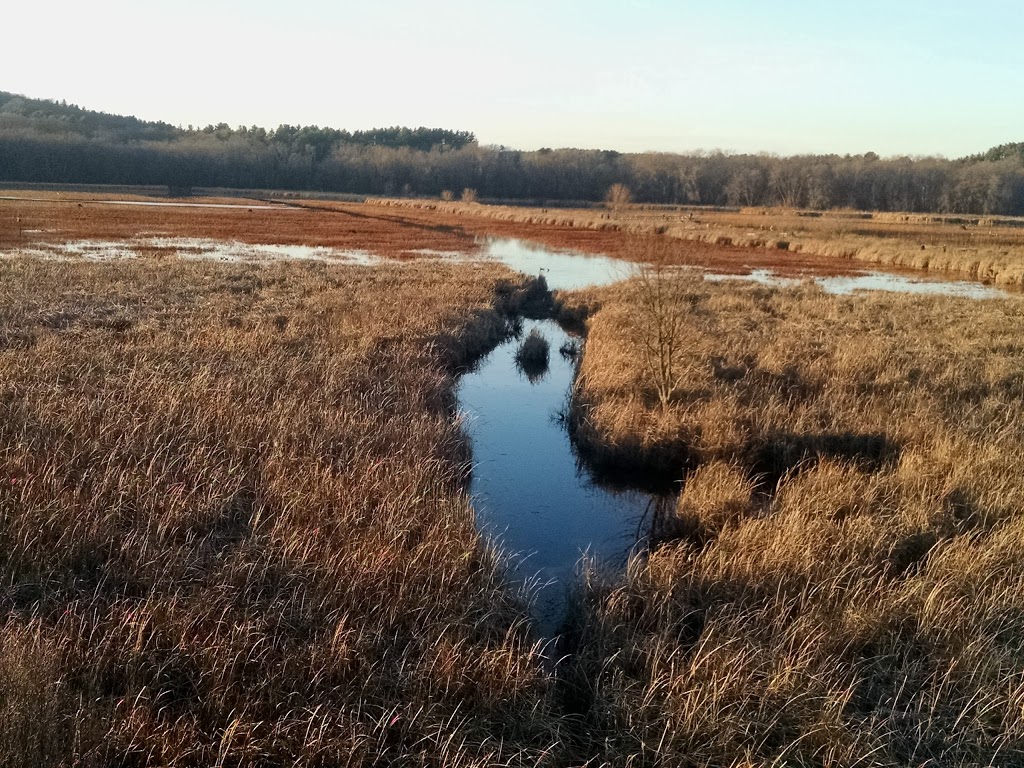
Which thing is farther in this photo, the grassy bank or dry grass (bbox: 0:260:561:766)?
the grassy bank

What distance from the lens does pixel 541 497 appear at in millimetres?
9469

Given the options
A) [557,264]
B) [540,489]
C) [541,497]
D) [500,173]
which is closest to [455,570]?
[541,497]

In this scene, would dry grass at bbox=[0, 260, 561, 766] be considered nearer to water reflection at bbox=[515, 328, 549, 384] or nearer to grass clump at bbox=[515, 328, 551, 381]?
water reflection at bbox=[515, 328, 549, 384]

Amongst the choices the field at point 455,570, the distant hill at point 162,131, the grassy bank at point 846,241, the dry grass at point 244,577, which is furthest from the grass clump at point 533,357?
the distant hill at point 162,131

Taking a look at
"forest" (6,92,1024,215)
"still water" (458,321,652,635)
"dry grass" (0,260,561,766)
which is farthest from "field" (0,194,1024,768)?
"forest" (6,92,1024,215)

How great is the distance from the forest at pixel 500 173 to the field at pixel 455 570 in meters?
98.4

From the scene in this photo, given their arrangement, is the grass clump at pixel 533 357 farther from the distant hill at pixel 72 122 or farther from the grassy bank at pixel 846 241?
the distant hill at pixel 72 122

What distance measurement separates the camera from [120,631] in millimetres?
4711

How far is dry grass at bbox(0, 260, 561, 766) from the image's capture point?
164 inches

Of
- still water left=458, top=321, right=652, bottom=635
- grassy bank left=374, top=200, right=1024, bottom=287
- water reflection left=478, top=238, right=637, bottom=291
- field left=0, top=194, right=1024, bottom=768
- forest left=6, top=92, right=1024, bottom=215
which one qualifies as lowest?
still water left=458, top=321, right=652, bottom=635

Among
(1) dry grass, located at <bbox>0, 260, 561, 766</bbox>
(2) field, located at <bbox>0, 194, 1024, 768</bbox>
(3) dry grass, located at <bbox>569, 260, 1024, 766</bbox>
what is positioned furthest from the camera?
(3) dry grass, located at <bbox>569, 260, 1024, 766</bbox>

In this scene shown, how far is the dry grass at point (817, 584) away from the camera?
4.62m

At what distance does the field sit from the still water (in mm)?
437

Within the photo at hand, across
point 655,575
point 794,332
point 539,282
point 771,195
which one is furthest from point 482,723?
point 771,195
